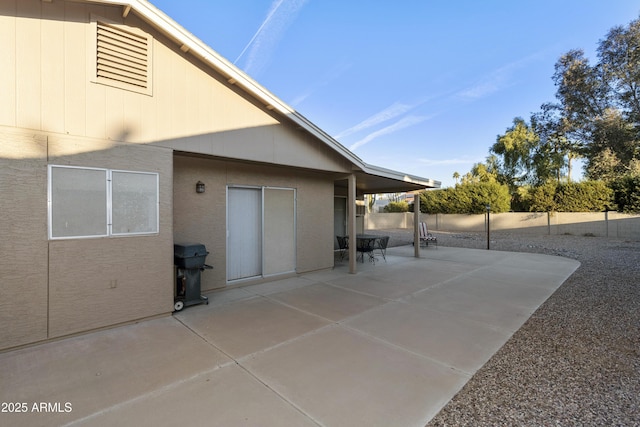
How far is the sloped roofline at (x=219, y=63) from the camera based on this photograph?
13.3 feet

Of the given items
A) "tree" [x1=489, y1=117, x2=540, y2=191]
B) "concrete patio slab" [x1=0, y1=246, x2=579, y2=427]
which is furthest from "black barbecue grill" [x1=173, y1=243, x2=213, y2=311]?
"tree" [x1=489, y1=117, x2=540, y2=191]

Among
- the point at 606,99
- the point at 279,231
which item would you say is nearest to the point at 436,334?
the point at 279,231

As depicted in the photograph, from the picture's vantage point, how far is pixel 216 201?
5.85 metres

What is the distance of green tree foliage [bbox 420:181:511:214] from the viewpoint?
21266mm

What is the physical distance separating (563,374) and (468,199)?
70.8ft

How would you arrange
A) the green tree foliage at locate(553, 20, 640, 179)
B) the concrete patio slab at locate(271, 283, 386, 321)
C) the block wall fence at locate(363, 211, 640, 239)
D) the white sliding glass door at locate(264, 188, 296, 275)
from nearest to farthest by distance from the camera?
the concrete patio slab at locate(271, 283, 386, 321)
the white sliding glass door at locate(264, 188, 296, 275)
the block wall fence at locate(363, 211, 640, 239)
the green tree foliage at locate(553, 20, 640, 179)

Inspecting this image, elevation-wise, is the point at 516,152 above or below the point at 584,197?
above

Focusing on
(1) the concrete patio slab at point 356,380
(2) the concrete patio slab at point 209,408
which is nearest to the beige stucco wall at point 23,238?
(2) the concrete patio slab at point 209,408

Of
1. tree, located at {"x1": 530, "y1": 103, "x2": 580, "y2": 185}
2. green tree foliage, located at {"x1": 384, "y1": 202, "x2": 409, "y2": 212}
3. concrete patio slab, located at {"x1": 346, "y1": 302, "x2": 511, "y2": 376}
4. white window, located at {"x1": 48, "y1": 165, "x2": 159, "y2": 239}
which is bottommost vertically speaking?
concrete patio slab, located at {"x1": 346, "y1": 302, "x2": 511, "y2": 376}

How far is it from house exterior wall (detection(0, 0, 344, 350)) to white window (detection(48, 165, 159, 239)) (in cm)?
9

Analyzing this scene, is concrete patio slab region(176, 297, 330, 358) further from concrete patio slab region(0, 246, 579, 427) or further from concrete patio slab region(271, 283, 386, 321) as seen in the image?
concrete patio slab region(271, 283, 386, 321)

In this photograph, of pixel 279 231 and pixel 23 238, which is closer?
pixel 23 238

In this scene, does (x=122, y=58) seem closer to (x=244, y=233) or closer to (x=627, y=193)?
(x=244, y=233)

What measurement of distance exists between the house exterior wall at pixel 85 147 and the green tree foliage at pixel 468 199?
68.8ft
